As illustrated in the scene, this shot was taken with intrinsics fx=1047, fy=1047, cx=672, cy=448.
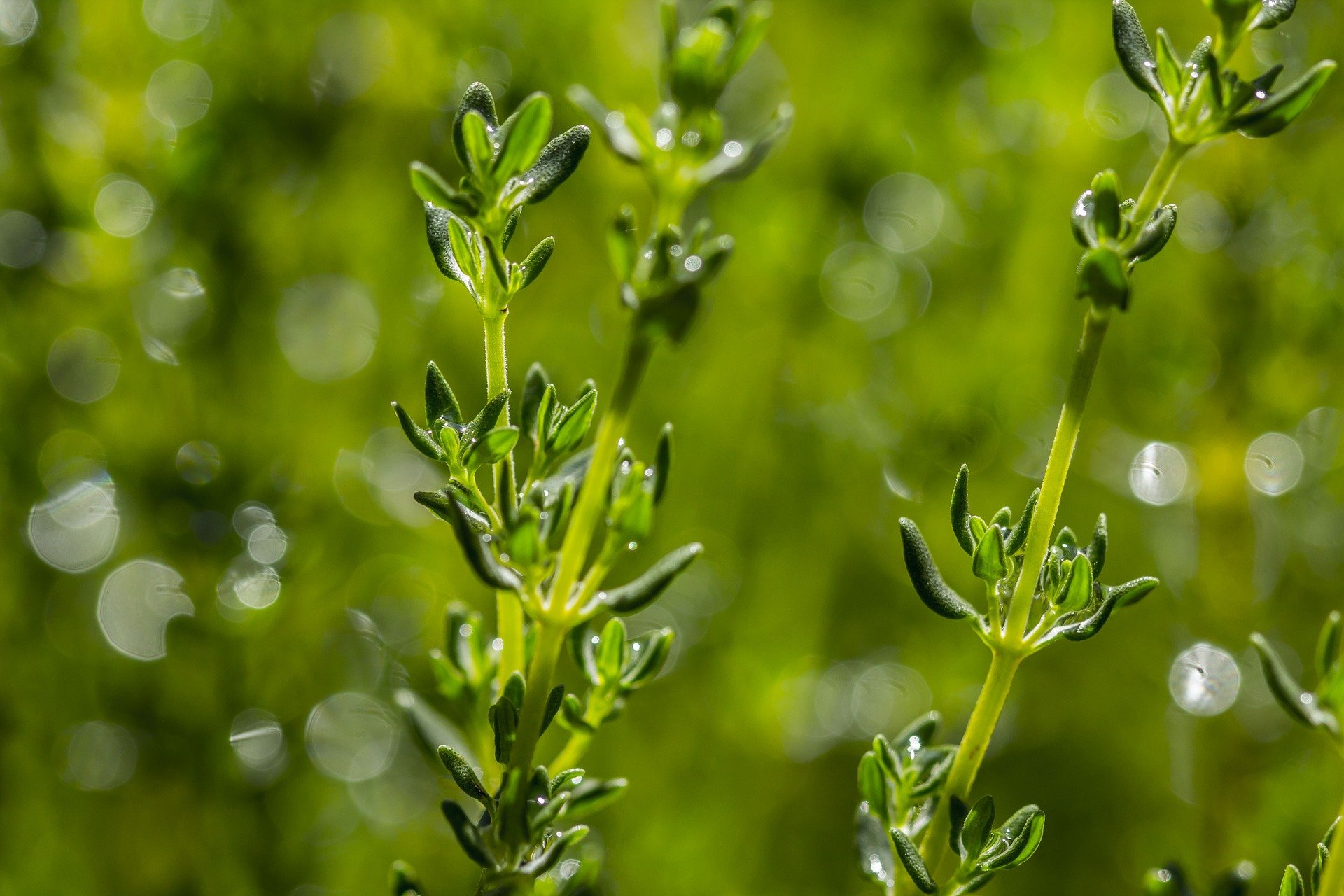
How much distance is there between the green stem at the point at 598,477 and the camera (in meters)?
0.19

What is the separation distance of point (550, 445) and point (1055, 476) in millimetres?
100

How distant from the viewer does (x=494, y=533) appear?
0.22 meters

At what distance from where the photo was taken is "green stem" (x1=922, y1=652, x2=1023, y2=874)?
21cm

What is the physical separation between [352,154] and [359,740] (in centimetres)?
37

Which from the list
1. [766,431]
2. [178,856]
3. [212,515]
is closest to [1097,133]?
[766,431]

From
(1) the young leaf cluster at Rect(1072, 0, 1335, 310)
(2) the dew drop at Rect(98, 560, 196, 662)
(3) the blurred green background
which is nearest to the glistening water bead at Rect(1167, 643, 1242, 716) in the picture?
(3) the blurred green background

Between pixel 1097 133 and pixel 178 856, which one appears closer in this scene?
pixel 178 856

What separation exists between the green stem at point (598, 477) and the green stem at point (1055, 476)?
79 millimetres

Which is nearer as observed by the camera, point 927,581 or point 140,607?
point 927,581

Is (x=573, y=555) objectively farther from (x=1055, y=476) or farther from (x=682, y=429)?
(x=682, y=429)

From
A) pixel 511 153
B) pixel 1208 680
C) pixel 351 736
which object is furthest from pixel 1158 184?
pixel 351 736

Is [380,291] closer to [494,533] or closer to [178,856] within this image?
[178,856]

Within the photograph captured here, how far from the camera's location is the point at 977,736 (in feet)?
0.69

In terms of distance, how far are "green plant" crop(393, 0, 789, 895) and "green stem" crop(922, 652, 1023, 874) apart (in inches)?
2.5
